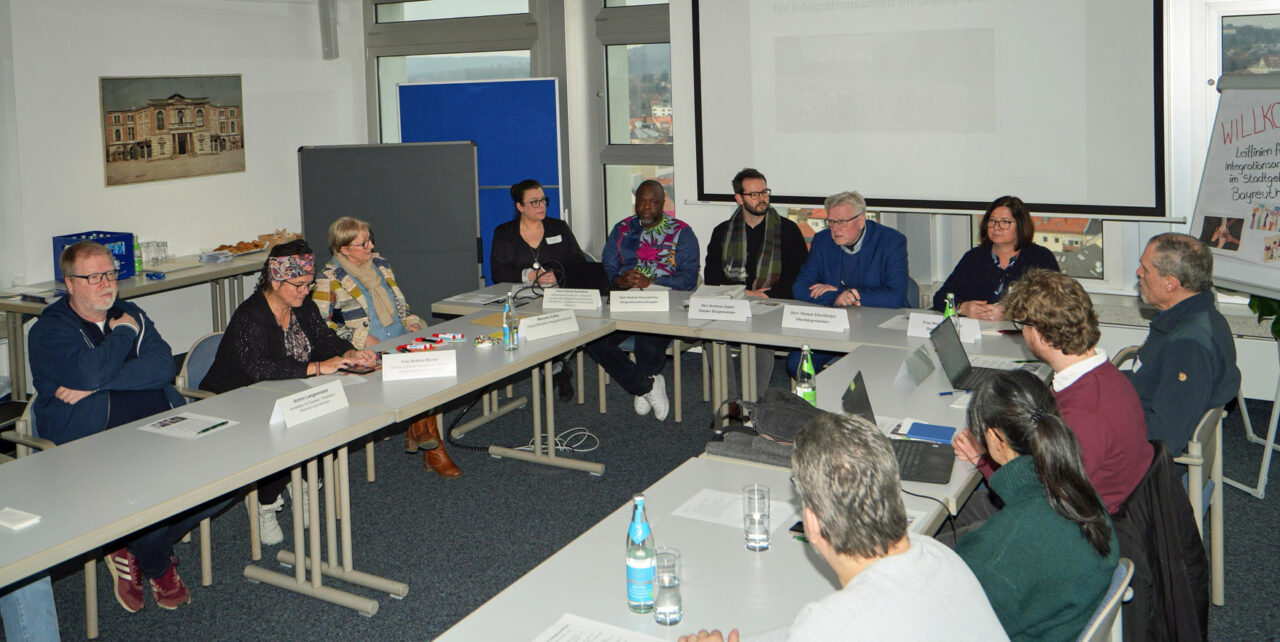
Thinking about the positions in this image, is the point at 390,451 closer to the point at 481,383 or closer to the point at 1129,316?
the point at 481,383

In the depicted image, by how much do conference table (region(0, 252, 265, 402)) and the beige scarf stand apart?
175cm

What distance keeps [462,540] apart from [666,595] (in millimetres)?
2205

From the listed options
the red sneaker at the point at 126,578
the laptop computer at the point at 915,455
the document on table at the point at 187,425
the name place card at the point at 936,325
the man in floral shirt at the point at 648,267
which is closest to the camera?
the laptop computer at the point at 915,455

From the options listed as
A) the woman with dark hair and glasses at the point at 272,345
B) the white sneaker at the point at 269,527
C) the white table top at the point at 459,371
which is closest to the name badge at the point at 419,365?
the white table top at the point at 459,371

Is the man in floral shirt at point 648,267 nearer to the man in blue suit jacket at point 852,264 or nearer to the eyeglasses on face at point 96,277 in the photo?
the man in blue suit jacket at point 852,264

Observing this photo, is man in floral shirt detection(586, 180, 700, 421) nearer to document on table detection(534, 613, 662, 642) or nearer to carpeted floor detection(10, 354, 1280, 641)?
carpeted floor detection(10, 354, 1280, 641)

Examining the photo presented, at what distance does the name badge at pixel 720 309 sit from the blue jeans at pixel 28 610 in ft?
9.01

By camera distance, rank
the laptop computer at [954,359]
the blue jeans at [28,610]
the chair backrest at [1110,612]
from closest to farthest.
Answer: the chair backrest at [1110,612] → the blue jeans at [28,610] → the laptop computer at [954,359]

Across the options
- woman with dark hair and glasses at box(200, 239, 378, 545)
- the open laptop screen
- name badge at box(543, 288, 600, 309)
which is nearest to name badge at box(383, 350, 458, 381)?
woman with dark hair and glasses at box(200, 239, 378, 545)

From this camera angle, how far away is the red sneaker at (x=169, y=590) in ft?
11.4

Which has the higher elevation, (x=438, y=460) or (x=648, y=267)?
(x=648, y=267)

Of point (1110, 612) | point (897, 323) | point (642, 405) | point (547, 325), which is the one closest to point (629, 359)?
point (642, 405)

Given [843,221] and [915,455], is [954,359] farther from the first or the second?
[843,221]

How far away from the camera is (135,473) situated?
279 cm
